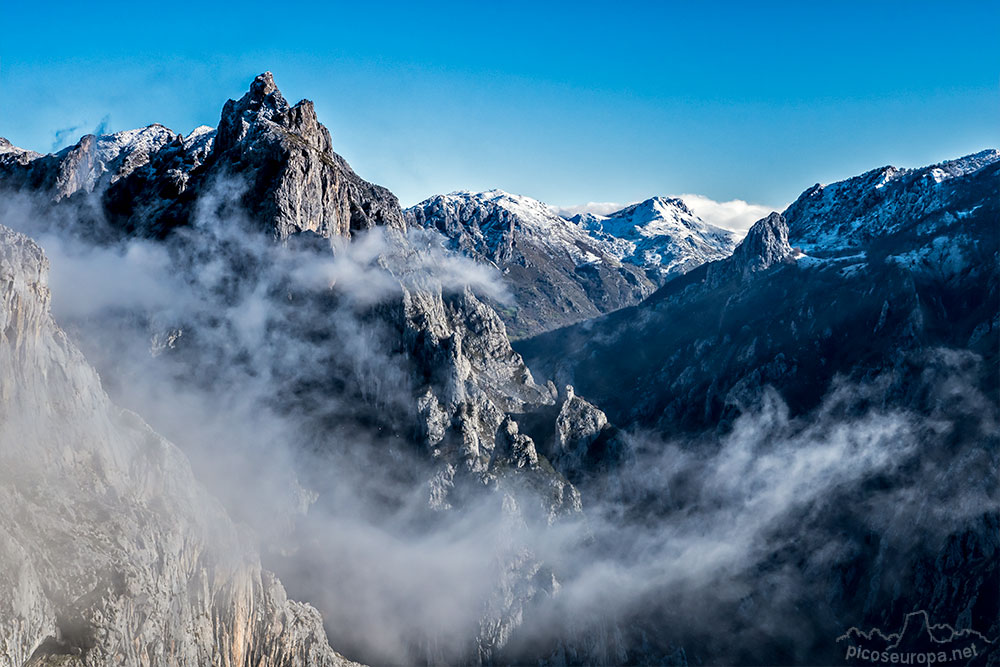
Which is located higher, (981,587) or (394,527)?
(394,527)

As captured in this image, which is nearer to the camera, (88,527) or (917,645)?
(88,527)

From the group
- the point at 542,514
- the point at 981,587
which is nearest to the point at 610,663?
the point at 542,514

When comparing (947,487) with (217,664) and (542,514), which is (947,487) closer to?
(542,514)

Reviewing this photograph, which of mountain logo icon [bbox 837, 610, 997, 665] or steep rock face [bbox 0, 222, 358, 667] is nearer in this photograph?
steep rock face [bbox 0, 222, 358, 667]

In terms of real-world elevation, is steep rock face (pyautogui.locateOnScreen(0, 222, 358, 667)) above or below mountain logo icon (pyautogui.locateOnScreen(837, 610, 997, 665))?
above

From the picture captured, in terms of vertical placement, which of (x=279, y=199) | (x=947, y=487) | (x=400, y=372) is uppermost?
(x=279, y=199)
